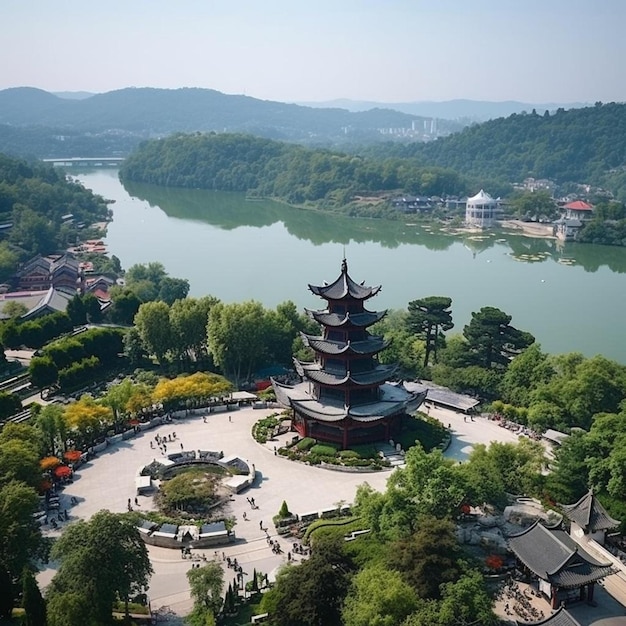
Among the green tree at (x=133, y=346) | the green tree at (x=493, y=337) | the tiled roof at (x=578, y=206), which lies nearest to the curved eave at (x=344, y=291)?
the green tree at (x=493, y=337)

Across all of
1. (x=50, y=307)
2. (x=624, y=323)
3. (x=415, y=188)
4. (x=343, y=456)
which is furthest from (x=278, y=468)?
(x=415, y=188)

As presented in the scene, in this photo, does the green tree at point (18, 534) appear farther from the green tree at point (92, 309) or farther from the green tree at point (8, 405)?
the green tree at point (92, 309)

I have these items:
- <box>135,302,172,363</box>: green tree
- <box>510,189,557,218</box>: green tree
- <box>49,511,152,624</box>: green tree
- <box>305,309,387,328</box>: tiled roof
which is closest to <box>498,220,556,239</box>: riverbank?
<box>510,189,557,218</box>: green tree

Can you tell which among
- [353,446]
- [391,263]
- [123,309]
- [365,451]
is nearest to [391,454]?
[365,451]

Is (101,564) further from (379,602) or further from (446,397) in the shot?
(446,397)

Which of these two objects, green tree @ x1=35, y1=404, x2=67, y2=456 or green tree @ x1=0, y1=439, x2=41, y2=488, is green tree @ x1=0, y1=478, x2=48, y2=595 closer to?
green tree @ x1=0, y1=439, x2=41, y2=488

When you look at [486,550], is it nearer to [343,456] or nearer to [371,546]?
[371,546]
